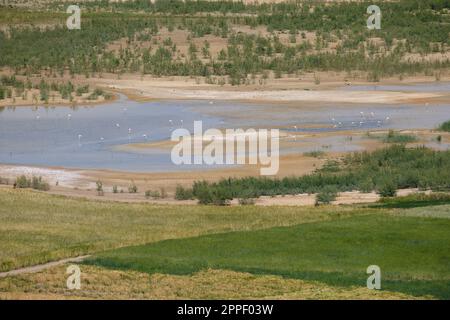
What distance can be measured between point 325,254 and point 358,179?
1218cm

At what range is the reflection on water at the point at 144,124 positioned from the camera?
3953cm

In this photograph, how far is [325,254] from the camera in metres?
23.9

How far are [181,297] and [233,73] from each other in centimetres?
3612

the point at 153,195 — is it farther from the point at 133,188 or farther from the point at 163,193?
the point at 133,188

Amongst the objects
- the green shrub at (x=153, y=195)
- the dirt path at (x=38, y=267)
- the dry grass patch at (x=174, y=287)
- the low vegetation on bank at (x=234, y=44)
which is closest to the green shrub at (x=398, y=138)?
the green shrub at (x=153, y=195)

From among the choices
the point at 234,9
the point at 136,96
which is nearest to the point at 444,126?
the point at 136,96

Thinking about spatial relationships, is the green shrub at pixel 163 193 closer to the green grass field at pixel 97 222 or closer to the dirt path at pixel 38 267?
the green grass field at pixel 97 222

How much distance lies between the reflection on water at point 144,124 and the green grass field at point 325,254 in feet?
39.0

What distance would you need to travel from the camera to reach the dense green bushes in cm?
3366

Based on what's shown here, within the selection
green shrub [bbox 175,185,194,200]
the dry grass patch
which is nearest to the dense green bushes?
green shrub [bbox 175,185,194,200]

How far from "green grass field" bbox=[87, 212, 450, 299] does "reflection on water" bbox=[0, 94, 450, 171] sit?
11898 millimetres

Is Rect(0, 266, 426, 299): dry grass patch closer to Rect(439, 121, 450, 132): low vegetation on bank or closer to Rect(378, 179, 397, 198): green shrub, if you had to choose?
Rect(378, 179, 397, 198): green shrub

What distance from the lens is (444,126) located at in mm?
43062
